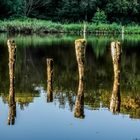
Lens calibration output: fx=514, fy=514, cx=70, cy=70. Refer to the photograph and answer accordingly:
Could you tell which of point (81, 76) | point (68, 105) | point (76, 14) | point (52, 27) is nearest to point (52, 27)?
point (52, 27)

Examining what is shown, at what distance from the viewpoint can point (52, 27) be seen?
72.1m

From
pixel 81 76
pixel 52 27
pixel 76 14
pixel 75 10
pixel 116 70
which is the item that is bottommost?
pixel 52 27

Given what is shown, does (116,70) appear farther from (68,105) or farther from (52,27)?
(52,27)

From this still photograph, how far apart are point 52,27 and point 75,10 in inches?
336

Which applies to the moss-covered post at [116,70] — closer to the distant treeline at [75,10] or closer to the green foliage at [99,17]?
the green foliage at [99,17]

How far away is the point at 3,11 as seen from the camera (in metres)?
78.1

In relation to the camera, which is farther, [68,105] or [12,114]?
[68,105]

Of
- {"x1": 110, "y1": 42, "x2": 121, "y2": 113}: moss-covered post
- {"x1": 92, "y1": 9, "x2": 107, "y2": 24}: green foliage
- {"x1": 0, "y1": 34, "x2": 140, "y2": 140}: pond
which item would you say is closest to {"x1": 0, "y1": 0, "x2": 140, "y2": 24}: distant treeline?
{"x1": 92, "y1": 9, "x2": 107, "y2": 24}: green foliage

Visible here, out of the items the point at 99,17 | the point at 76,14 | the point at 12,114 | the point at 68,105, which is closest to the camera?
the point at 12,114

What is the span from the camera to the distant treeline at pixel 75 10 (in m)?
78.0

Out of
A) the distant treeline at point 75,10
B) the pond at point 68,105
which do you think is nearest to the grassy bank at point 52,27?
the distant treeline at point 75,10

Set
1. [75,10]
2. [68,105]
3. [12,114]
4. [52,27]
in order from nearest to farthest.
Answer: [12,114] < [68,105] < [52,27] < [75,10]

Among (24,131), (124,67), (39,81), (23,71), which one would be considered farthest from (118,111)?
(124,67)

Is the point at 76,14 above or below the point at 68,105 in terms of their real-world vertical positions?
above
